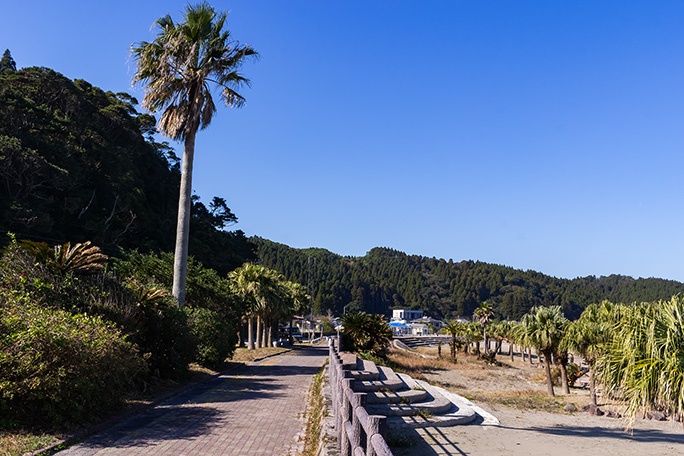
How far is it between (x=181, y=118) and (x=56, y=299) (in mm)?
9900

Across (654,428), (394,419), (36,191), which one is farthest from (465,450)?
(36,191)

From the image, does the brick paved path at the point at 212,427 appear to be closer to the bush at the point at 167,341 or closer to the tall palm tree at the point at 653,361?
the bush at the point at 167,341

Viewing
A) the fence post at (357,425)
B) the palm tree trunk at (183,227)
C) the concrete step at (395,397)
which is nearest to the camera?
the fence post at (357,425)

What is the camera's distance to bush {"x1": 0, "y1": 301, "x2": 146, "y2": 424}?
25.3 ft

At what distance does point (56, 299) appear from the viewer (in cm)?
1112

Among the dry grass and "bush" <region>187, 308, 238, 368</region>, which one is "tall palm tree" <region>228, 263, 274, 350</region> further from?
"bush" <region>187, 308, 238, 368</region>

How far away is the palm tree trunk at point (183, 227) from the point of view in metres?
18.3

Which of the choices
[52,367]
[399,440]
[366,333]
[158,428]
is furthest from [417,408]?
[366,333]

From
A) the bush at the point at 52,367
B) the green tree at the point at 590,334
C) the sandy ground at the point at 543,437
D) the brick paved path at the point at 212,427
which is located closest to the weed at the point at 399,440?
the sandy ground at the point at 543,437

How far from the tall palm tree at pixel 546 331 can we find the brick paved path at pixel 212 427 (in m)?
21.6

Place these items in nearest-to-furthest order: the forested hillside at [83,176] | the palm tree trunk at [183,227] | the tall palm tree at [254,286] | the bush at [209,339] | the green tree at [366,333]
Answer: the palm tree trunk at [183,227], the bush at [209,339], the green tree at [366,333], the forested hillside at [83,176], the tall palm tree at [254,286]

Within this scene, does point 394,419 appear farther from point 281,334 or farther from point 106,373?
point 281,334

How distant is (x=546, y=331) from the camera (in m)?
31.7

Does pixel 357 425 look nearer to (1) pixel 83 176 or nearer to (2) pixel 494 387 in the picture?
(2) pixel 494 387
